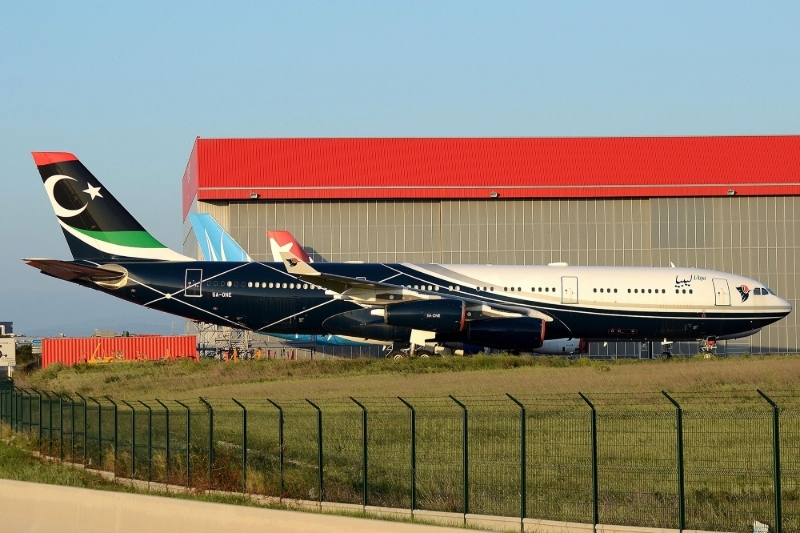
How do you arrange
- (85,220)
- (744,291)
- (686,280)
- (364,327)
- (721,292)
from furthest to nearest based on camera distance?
(744,291) → (721,292) → (686,280) → (85,220) → (364,327)

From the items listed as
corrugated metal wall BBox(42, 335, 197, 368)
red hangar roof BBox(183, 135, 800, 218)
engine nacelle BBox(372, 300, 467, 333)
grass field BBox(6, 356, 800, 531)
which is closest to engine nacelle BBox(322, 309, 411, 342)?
engine nacelle BBox(372, 300, 467, 333)

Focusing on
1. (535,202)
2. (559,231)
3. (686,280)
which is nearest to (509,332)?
(686,280)

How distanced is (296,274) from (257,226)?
15.0 meters

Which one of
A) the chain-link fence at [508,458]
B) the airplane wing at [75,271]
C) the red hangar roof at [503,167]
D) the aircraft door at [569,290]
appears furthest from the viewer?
the red hangar roof at [503,167]

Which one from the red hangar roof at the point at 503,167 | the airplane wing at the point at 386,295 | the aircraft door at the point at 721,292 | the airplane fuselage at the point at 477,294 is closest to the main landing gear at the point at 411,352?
the airplane fuselage at the point at 477,294

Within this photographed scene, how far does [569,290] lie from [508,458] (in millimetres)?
19742

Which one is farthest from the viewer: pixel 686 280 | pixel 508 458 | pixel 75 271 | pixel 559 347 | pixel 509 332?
pixel 559 347

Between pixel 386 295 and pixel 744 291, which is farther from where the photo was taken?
pixel 744 291

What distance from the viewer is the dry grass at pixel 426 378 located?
81.8 feet

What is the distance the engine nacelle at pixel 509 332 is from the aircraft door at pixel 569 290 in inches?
74.7

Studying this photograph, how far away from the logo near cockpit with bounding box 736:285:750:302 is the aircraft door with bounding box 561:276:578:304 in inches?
235

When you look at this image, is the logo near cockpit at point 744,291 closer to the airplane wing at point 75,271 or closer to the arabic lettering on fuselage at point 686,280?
the arabic lettering on fuselage at point 686,280

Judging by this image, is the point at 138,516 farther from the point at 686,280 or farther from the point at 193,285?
the point at 686,280

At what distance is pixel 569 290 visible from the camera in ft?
118
